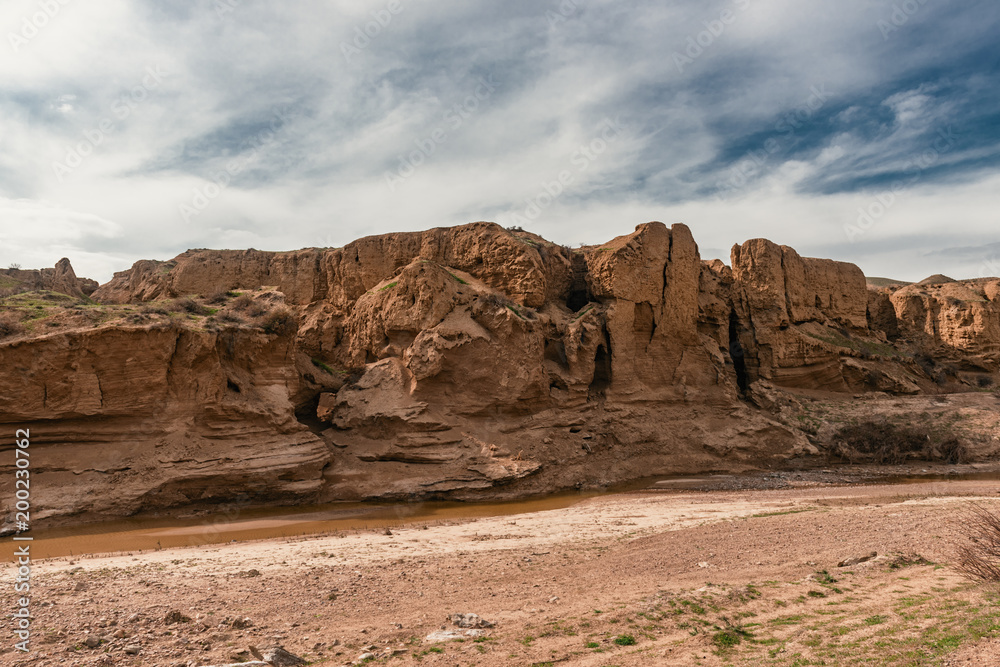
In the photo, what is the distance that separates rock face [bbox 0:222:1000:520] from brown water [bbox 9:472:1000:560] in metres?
0.50

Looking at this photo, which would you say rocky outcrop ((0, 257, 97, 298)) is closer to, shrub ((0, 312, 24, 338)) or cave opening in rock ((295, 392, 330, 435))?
shrub ((0, 312, 24, 338))

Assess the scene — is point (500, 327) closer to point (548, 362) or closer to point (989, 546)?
point (548, 362)

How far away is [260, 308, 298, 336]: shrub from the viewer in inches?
698

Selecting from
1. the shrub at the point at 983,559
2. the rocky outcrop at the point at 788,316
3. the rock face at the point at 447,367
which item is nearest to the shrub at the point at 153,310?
the rock face at the point at 447,367

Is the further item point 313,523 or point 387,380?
point 387,380

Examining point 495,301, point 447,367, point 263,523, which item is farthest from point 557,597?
point 495,301

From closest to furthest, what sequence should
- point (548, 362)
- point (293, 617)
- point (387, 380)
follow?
1. point (293, 617)
2. point (387, 380)
3. point (548, 362)

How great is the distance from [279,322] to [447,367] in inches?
220

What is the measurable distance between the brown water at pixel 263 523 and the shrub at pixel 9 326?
4941mm

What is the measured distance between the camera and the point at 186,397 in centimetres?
1560

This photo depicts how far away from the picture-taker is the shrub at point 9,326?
14094 mm

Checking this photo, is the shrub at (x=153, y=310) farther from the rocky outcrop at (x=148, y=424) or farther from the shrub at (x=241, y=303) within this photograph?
the shrub at (x=241, y=303)

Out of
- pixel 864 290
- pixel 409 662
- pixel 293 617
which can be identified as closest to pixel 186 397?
pixel 293 617

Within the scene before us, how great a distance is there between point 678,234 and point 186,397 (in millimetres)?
19492
